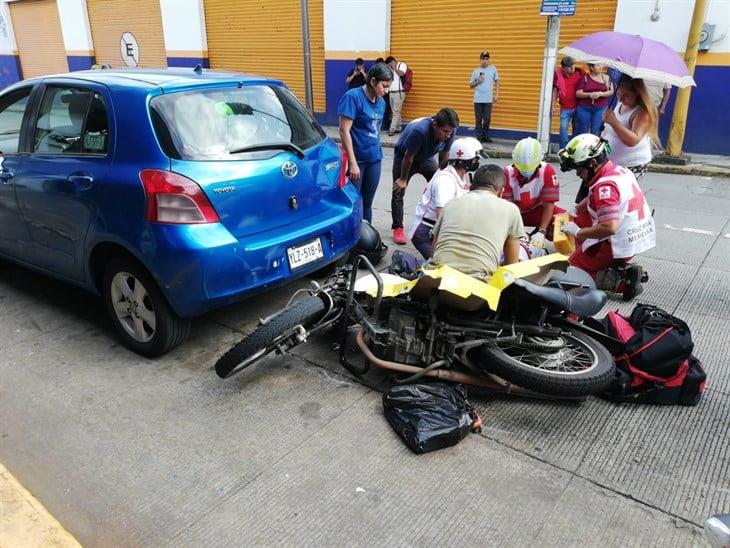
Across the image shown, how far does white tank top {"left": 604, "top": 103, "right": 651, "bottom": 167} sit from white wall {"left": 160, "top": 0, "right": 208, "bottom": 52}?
15633 millimetres

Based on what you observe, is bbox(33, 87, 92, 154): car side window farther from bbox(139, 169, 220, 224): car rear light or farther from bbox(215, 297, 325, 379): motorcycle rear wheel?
bbox(215, 297, 325, 379): motorcycle rear wheel

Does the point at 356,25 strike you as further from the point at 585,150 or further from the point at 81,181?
the point at 81,181

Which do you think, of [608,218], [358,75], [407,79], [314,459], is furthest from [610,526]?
[358,75]

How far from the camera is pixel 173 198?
11.5 ft

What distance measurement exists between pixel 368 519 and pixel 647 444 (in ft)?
4.86

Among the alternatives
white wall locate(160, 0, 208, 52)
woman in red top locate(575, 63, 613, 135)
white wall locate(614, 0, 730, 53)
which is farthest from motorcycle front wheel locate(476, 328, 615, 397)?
white wall locate(160, 0, 208, 52)

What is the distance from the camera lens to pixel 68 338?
4281 millimetres

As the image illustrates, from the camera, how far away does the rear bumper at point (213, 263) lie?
3484mm

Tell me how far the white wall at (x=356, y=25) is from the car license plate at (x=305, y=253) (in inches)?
437

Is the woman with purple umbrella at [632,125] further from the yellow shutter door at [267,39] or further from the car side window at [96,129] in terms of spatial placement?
the yellow shutter door at [267,39]

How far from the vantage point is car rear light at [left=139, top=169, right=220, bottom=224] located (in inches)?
137

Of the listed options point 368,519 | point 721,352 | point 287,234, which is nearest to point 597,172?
point 721,352

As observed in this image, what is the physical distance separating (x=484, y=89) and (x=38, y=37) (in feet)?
64.9

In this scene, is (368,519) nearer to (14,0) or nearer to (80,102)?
(80,102)
